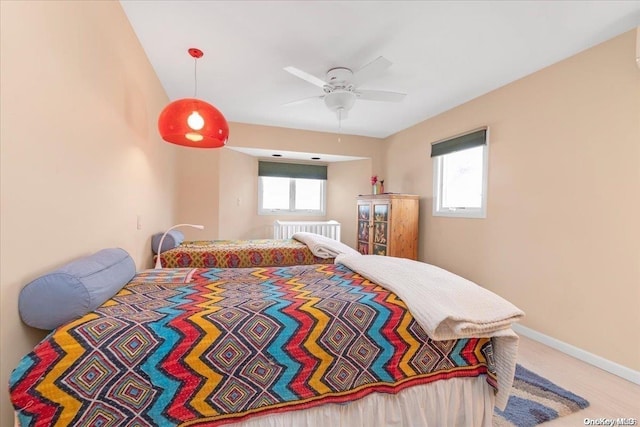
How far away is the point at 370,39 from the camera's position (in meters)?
2.10

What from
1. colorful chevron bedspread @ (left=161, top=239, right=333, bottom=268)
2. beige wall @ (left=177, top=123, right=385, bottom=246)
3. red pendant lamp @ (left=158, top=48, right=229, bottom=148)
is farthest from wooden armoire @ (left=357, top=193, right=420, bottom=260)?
red pendant lamp @ (left=158, top=48, right=229, bottom=148)

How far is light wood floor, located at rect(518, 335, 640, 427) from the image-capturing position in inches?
62.7

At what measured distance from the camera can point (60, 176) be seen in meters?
1.17

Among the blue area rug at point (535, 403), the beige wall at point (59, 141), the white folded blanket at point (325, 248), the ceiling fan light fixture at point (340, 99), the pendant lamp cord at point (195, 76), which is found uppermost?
the pendant lamp cord at point (195, 76)

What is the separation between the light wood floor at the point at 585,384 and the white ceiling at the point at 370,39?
2.50 metres

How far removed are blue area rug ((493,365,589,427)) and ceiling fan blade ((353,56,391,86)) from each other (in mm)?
2371

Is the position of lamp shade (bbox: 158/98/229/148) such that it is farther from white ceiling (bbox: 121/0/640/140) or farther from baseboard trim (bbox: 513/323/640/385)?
baseboard trim (bbox: 513/323/640/385)

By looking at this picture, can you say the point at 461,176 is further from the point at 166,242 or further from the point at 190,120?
the point at 166,242

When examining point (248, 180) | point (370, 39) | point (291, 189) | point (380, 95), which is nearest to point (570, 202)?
point (380, 95)

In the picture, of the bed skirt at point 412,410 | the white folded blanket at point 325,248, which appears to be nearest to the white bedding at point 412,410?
the bed skirt at point 412,410

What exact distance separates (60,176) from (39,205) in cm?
18

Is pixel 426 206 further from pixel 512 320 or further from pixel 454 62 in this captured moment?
Answer: pixel 512 320

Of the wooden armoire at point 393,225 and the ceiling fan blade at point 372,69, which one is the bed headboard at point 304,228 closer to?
the wooden armoire at point 393,225

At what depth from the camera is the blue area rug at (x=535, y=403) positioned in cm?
153
